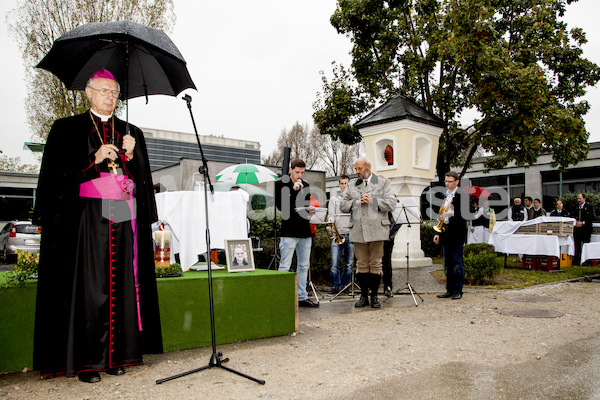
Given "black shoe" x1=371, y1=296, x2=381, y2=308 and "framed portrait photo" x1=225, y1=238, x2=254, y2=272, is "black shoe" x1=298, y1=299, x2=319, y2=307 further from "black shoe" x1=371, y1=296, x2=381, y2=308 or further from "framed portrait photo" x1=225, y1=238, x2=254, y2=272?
"framed portrait photo" x1=225, y1=238, x2=254, y2=272

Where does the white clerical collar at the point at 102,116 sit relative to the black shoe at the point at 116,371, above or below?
above

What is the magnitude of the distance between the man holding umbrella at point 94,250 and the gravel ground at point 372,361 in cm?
28

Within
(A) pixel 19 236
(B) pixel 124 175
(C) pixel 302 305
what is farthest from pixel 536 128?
(A) pixel 19 236

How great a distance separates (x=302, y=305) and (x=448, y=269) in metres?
2.82

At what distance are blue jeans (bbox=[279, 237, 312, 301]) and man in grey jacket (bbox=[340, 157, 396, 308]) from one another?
799mm

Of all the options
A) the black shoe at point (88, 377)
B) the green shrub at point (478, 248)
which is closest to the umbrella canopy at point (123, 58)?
the black shoe at point (88, 377)

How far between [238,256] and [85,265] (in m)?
2.01

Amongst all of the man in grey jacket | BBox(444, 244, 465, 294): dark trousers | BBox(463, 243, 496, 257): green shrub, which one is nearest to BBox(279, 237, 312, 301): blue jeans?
the man in grey jacket

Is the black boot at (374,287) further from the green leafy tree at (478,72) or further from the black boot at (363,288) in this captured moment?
the green leafy tree at (478,72)

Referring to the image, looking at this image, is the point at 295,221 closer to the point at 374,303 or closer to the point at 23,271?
the point at 374,303

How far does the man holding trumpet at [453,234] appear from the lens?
7973 mm

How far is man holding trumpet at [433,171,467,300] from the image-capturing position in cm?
797

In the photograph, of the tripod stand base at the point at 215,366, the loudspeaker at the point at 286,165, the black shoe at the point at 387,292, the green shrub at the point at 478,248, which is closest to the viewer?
the tripod stand base at the point at 215,366

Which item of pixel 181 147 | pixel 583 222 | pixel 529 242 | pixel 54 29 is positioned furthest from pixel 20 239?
pixel 181 147
